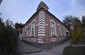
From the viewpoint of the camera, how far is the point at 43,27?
125ft

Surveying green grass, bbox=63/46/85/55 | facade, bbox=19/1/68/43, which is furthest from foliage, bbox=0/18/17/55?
facade, bbox=19/1/68/43

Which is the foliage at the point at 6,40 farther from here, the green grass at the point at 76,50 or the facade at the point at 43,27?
the facade at the point at 43,27

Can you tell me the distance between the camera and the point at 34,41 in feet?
128

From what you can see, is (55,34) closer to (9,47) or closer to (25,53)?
(25,53)

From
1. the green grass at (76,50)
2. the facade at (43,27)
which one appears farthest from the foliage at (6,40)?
the facade at (43,27)

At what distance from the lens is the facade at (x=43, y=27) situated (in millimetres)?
37875

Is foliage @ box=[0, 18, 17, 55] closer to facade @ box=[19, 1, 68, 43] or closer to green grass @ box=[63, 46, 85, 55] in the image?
green grass @ box=[63, 46, 85, 55]

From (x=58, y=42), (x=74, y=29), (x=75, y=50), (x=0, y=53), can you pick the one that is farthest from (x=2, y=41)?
(x=58, y=42)

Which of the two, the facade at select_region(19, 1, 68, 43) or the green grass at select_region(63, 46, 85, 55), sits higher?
the facade at select_region(19, 1, 68, 43)

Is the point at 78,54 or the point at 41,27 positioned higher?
the point at 41,27

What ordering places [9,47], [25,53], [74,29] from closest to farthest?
[9,47] → [25,53] → [74,29]

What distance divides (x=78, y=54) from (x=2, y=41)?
30.8ft

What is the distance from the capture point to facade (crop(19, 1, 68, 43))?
124 feet

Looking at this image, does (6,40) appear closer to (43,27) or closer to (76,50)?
(76,50)
